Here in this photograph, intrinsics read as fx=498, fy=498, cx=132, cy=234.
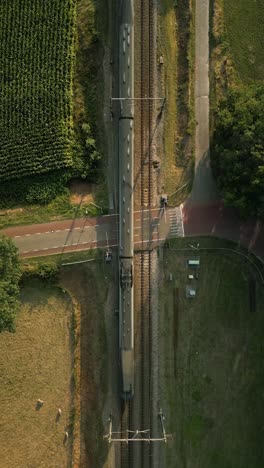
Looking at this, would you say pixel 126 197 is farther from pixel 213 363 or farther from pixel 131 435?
pixel 131 435

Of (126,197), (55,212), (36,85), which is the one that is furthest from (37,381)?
(36,85)

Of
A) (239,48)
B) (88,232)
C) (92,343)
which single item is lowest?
(92,343)

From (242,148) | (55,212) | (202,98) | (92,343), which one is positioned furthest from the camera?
(202,98)

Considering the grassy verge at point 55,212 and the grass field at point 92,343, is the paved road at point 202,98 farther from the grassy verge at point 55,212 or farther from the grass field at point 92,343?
the grass field at point 92,343

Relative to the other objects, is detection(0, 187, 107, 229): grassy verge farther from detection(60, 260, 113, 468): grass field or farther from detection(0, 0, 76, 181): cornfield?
detection(60, 260, 113, 468): grass field

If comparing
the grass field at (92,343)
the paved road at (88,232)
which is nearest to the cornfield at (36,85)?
the paved road at (88,232)

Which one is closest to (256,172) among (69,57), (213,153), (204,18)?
(213,153)

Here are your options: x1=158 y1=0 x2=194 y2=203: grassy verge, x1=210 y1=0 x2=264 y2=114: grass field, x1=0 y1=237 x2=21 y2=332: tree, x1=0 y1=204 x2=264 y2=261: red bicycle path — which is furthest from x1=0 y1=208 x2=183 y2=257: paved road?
x1=210 y1=0 x2=264 y2=114: grass field
